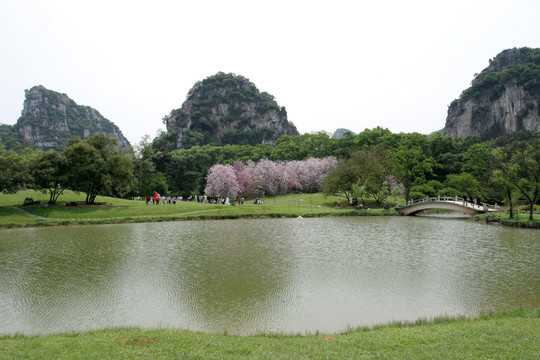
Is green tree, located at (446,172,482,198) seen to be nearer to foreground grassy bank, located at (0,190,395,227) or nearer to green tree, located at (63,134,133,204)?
foreground grassy bank, located at (0,190,395,227)

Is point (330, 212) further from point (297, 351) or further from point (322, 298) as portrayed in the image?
point (297, 351)

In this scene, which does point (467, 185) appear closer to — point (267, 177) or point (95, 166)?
point (267, 177)

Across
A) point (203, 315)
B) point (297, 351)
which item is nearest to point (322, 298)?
point (203, 315)

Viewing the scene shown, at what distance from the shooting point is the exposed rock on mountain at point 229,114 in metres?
172

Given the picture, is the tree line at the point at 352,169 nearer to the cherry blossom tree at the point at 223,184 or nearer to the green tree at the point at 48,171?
the green tree at the point at 48,171

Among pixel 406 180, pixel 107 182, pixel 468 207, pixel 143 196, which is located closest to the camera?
pixel 468 207

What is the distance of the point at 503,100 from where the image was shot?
4926 inches

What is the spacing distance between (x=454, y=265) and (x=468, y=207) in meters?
25.2

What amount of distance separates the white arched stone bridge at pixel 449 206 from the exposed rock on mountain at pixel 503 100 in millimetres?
103644

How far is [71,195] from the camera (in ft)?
164

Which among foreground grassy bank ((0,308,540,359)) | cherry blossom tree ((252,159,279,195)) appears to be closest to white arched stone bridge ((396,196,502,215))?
foreground grassy bank ((0,308,540,359))

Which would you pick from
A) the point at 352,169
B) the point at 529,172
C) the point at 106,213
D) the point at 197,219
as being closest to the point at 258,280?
the point at 197,219

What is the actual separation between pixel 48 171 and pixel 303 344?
41109 mm

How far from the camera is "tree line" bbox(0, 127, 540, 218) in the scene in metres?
35.8
